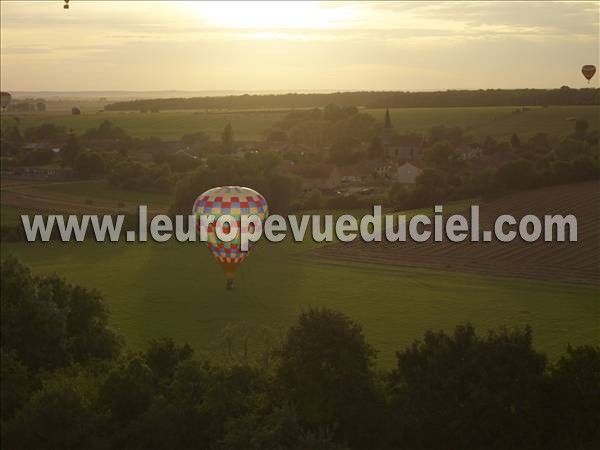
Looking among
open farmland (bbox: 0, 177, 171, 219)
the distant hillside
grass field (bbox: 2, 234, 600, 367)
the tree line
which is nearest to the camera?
the tree line

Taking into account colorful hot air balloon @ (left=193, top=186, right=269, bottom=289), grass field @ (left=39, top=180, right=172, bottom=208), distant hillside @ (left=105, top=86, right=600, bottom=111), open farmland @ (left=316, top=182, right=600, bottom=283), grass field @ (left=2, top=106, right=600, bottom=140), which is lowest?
open farmland @ (left=316, top=182, right=600, bottom=283)

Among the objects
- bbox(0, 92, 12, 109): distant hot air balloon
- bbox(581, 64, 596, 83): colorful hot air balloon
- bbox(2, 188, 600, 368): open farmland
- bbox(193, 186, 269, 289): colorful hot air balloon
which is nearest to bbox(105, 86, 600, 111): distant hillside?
bbox(0, 92, 12, 109): distant hot air balloon

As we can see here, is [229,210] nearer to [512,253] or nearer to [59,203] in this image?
[512,253]

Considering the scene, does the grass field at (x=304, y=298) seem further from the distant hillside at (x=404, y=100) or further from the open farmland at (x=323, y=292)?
the distant hillside at (x=404, y=100)

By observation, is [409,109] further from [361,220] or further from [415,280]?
[415,280]

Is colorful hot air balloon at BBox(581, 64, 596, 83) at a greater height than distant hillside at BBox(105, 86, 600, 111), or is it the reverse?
distant hillside at BBox(105, 86, 600, 111)

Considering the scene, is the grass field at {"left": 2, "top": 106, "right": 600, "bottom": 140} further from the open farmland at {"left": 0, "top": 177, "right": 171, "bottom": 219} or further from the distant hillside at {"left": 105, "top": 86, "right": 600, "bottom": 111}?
the open farmland at {"left": 0, "top": 177, "right": 171, "bottom": 219}

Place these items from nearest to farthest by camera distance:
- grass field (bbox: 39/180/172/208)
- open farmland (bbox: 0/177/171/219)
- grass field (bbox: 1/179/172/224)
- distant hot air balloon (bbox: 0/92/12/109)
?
grass field (bbox: 1/179/172/224)
open farmland (bbox: 0/177/171/219)
grass field (bbox: 39/180/172/208)
distant hot air balloon (bbox: 0/92/12/109)
